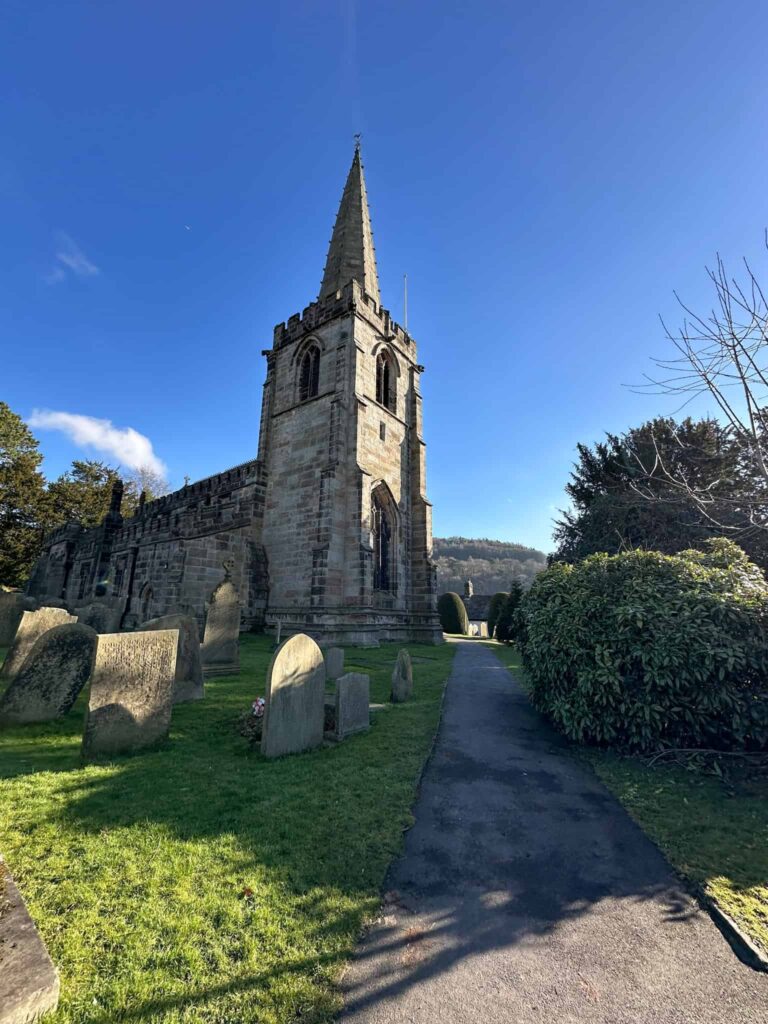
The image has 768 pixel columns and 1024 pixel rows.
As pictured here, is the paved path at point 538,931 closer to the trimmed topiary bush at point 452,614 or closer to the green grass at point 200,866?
the green grass at point 200,866

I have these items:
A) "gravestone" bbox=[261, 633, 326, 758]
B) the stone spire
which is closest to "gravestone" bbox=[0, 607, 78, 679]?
"gravestone" bbox=[261, 633, 326, 758]

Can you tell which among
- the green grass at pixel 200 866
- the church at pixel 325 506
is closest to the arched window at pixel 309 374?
the church at pixel 325 506

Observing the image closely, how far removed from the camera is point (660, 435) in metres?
22.1

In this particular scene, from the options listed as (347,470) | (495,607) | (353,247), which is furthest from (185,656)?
(495,607)

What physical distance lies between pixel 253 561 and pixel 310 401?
7635 mm

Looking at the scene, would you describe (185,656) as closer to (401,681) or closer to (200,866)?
(401,681)

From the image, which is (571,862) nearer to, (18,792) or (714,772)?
(714,772)

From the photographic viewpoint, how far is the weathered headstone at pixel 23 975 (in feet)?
5.40

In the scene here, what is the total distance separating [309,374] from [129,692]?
59.2 ft

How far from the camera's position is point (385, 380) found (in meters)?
21.9

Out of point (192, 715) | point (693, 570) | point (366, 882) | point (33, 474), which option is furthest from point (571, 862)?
point (33, 474)

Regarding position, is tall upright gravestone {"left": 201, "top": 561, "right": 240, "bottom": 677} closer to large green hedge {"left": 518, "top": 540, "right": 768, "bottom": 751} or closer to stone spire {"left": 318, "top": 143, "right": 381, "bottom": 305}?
large green hedge {"left": 518, "top": 540, "right": 768, "bottom": 751}

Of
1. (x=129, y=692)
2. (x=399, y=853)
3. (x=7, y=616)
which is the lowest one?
(x=399, y=853)

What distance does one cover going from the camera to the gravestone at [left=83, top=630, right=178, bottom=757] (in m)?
4.75
